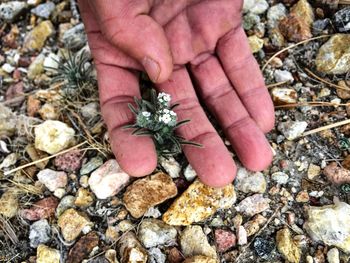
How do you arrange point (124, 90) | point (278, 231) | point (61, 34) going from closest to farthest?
point (278, 231) < point (124, 90) < point (61, 34)

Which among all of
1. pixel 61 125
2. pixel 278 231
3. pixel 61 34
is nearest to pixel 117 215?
pixel 61 125

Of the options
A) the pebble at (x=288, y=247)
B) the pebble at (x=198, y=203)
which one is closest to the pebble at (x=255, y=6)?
the pebble at (x=198, y=203)

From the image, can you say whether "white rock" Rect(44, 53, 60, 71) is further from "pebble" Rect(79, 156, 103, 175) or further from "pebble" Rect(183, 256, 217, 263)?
"pebble" Rect(183, 256, 217, 263)

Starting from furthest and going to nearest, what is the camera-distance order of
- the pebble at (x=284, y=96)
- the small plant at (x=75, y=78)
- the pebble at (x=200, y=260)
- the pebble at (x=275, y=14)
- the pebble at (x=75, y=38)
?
the pebble at (x=75, y=38), the pebble at (x=275, y=14), the small plant at (x=75, y=78), the pebble at (x=284, y=96), the pebble at (x=200, y=260)

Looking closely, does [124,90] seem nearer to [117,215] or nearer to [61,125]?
[61,125]

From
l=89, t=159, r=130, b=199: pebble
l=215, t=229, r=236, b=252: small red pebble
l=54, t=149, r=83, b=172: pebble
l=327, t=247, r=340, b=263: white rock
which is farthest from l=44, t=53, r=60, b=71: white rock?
l=327, t=247, r=340, b=263: white rock

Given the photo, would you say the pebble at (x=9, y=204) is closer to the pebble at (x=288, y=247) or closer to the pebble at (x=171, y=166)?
the pebble at (x=171, y=166)
